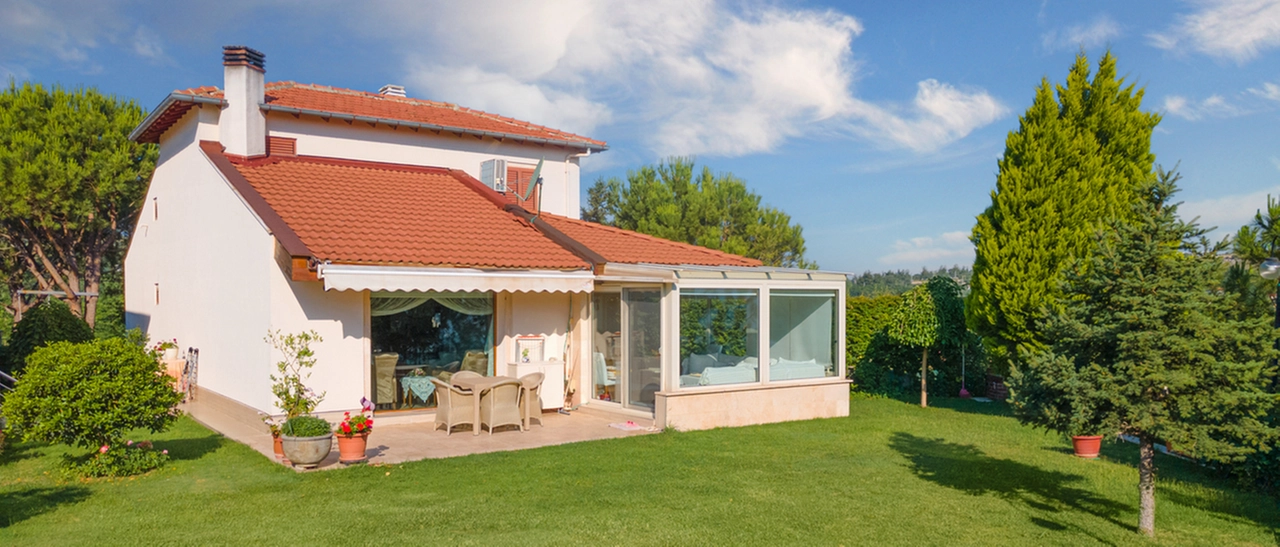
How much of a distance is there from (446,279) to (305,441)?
185 inches

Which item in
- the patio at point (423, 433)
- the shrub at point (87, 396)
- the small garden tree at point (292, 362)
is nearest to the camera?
the shrub at point (87, 396)

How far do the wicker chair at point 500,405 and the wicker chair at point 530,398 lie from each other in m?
0.27

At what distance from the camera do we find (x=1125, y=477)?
12.9 m

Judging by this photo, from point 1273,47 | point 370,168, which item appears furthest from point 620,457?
point 1273,47

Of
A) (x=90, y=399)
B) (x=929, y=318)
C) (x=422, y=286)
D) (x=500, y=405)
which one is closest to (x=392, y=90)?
(x=422, y=286)

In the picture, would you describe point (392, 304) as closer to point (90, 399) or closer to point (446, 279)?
point (446, 279)

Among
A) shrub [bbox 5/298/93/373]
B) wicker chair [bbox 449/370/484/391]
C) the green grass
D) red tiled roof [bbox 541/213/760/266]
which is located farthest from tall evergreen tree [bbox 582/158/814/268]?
the green grass

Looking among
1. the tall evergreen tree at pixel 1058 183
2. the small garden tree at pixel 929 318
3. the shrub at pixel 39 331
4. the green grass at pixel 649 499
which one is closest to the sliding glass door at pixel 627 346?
the green grass at pixel 649 499

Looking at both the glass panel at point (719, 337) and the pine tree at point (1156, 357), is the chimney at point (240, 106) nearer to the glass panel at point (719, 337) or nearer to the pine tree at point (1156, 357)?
the glass panel at point (719, 337)

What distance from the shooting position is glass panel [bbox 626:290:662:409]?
17.7 m

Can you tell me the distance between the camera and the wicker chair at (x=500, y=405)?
639 inches

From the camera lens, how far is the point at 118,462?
1244 cm

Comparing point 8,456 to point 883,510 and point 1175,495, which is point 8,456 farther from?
point 1175,495

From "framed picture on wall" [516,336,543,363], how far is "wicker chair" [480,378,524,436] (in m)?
2.13
